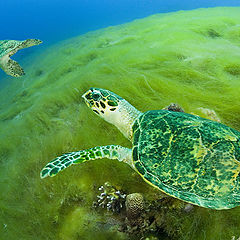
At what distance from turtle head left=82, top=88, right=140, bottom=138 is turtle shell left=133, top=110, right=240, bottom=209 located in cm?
41

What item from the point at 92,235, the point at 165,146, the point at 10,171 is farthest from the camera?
the point at 10,171

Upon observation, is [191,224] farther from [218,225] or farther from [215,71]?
[215,71]

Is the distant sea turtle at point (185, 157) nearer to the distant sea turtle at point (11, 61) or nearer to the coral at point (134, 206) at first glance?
the coral at point (134, 206)

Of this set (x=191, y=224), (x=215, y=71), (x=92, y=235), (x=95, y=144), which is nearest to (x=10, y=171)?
(x=95, y=144)

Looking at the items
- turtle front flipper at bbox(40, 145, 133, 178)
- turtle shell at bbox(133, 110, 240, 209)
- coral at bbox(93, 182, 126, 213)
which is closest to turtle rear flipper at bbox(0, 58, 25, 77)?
turtle front flipper at bbox(40, 145, 133, 178)

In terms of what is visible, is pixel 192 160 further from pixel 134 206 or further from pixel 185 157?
pixel 134 206

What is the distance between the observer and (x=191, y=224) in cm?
164

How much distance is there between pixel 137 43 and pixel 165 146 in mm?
4769

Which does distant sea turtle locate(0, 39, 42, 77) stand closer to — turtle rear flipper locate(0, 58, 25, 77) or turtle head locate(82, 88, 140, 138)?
turtle rear flipper locate(0, 58, 25, 77)

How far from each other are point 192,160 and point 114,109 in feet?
3.83

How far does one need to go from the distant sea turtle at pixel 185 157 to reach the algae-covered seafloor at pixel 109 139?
1.51 feet

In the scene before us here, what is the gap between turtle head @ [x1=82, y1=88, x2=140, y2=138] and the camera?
2146 mm

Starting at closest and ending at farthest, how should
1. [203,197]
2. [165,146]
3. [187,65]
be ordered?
1. [203,197]
2. [165,146]
3. [187,65]

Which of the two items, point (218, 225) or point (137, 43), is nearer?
point (218, 225)
